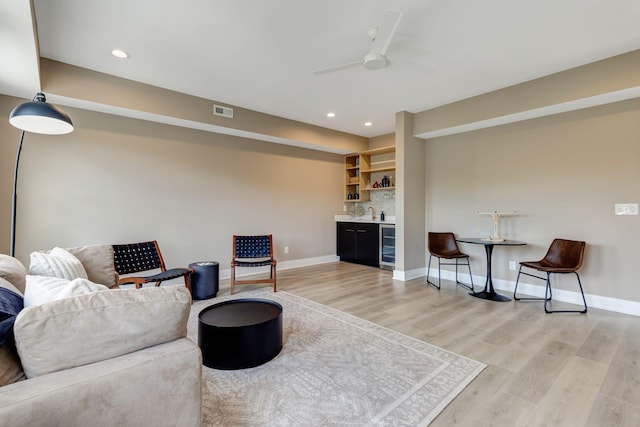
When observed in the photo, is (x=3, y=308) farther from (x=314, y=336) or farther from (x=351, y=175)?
(x=351, y=175)

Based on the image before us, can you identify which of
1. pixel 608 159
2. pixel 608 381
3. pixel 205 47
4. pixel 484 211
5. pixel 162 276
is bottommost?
pixel 608 381

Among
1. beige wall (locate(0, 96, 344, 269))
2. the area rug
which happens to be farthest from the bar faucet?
the area rug

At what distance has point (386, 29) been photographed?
2.30 meters

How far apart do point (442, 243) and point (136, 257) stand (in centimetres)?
433

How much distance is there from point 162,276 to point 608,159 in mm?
5263

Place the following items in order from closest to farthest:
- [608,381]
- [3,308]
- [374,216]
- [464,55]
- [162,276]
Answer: [3,308], [608,381], [464,55], [162,276], [374,216]

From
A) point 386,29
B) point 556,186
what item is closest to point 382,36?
point 386,29

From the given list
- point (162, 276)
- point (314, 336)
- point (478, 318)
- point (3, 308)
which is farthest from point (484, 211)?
point (3, 308)

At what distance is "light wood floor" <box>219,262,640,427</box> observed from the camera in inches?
68.2

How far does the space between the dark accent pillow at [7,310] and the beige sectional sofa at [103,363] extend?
4 centimetres

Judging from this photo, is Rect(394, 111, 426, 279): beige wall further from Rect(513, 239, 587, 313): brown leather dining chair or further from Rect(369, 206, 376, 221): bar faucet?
Rect(513, 239, 587, 313): brown leather dining chair

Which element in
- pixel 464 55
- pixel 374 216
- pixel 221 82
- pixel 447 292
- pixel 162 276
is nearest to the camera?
pixel 464 55

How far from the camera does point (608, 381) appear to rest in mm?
2021

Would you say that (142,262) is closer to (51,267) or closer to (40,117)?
(51,267)
